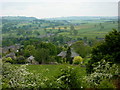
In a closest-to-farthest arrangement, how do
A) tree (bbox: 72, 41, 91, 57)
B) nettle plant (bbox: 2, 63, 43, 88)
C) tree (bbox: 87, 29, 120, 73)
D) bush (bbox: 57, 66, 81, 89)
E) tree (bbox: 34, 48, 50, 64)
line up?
nettle plant (bbox: 2, 63, 43, 88), bush (bbox: 57, 66, 81, 89), tree (bbox: 87, 29, 120, 73), tree (bbox: 34, 48, 50, 64), tree (bbox: 72, 41, 91, 57)

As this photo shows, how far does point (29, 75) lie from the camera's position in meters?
A: 4.91

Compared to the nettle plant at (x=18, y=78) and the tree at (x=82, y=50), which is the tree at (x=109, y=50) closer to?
the nettle plant at (x=18, y=78)

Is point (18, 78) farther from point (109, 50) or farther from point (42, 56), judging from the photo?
point (42, 56)

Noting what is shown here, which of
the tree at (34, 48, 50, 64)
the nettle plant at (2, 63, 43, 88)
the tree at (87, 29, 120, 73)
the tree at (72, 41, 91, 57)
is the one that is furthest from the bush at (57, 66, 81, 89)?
the tree at (72, 41, 91, 57)

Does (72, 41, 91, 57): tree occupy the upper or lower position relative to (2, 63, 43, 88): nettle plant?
lower

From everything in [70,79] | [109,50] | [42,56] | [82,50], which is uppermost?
[109,50]

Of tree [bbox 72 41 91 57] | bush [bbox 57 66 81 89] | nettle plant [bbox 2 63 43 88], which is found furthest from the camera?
tree [bbox 72 41 91 57]

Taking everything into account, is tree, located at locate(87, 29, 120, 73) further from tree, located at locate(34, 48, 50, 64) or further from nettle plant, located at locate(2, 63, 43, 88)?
tree, located at locate(34, 48, 50, 64)

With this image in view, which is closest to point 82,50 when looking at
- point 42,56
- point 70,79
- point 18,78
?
point 42,56

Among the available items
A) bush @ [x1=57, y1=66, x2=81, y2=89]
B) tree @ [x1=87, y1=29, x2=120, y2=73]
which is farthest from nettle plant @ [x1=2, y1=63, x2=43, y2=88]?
tree @ [x1=87, y1=29, x2=120, y2=73]

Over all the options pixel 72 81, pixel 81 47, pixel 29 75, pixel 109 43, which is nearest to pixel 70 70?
pixel 72 81

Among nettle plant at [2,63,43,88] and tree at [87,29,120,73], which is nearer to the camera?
nettle plant at [2,63,43,88]

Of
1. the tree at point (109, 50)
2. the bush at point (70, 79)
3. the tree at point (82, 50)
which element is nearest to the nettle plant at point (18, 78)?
the bush at point (70, 79)

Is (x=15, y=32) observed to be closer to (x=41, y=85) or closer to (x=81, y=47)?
(x=81, y=47)
